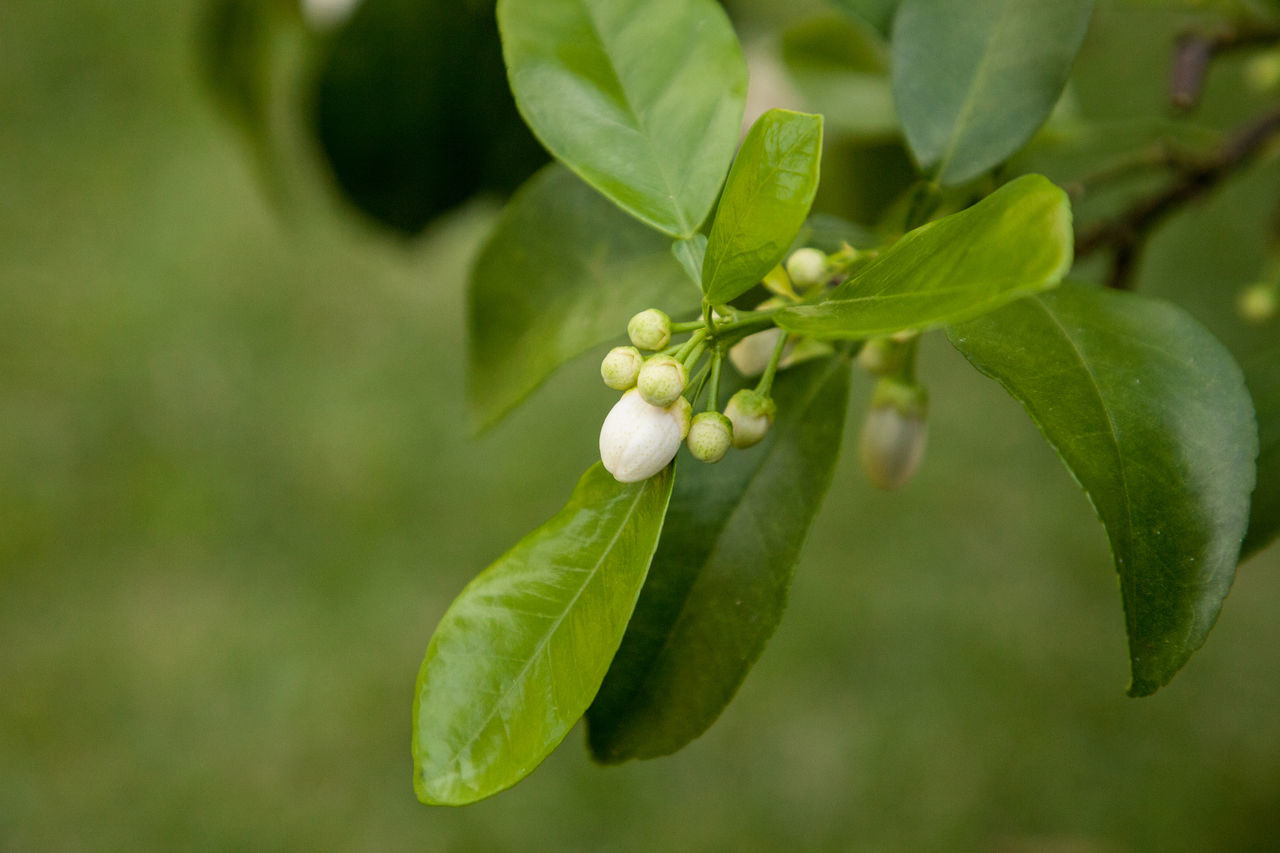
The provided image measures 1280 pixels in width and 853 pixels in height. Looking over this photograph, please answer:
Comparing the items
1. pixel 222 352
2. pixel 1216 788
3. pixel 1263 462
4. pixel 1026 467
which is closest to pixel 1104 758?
pixel 1216 788

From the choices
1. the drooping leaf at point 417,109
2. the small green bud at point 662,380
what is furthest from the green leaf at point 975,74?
the drooping leaf at point 417,109

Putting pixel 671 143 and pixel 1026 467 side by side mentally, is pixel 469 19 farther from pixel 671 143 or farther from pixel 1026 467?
pixel 1026 467

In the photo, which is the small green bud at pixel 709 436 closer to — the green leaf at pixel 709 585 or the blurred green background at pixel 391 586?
the green leaf at pixel 709 585

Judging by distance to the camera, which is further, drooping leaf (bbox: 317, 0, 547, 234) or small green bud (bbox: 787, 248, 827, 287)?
drooping leaf (bbox: 317, 0, 547, 234)

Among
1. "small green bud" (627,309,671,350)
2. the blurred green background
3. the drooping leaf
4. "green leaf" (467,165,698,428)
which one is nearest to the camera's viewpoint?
"small green bud" (627,309,671,350)

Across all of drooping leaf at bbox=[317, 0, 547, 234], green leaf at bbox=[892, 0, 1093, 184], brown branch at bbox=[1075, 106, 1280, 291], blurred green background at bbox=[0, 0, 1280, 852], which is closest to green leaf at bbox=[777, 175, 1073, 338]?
green leaf at bbox=[892, 0, 1093, 184]

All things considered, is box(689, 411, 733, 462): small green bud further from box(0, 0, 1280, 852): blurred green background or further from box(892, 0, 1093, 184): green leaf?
box(0, 0, 1280, 852): blurred green background

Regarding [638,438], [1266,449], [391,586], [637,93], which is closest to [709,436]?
[638,438]
